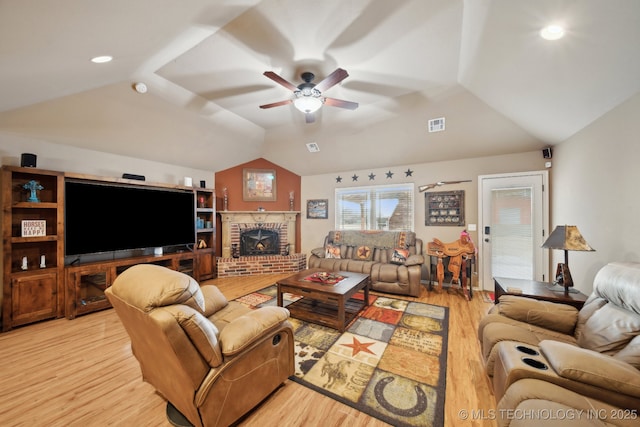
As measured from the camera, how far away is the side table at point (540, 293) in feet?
7.25

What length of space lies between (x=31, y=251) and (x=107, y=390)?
8.97ft

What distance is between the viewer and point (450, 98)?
3326mm

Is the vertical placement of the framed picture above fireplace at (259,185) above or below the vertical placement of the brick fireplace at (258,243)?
above

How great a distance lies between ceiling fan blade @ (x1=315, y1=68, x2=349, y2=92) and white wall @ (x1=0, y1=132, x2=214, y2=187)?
3859mm

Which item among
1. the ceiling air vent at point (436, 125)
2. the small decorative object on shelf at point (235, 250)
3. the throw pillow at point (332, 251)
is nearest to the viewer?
the ceiling air vent at point (436, 125)

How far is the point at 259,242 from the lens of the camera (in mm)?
5879

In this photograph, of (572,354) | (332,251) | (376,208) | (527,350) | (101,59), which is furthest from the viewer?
(376,208)

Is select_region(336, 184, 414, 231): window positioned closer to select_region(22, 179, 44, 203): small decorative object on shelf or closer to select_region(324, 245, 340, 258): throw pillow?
select_region(324, 245, 340, 258): throw pillow

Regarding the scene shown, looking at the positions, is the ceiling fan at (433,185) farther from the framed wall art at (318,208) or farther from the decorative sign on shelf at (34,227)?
the decorative sign on shelf at (34,227)

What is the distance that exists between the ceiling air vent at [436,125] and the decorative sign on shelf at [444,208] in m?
1.30

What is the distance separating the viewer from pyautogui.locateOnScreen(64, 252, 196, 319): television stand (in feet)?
10.6

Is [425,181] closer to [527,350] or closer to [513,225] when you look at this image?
[513,225]

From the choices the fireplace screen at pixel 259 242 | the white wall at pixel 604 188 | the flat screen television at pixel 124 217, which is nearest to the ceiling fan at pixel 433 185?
the white wall at pixel 604 188

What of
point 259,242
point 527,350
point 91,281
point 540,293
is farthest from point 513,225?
point 91,281
